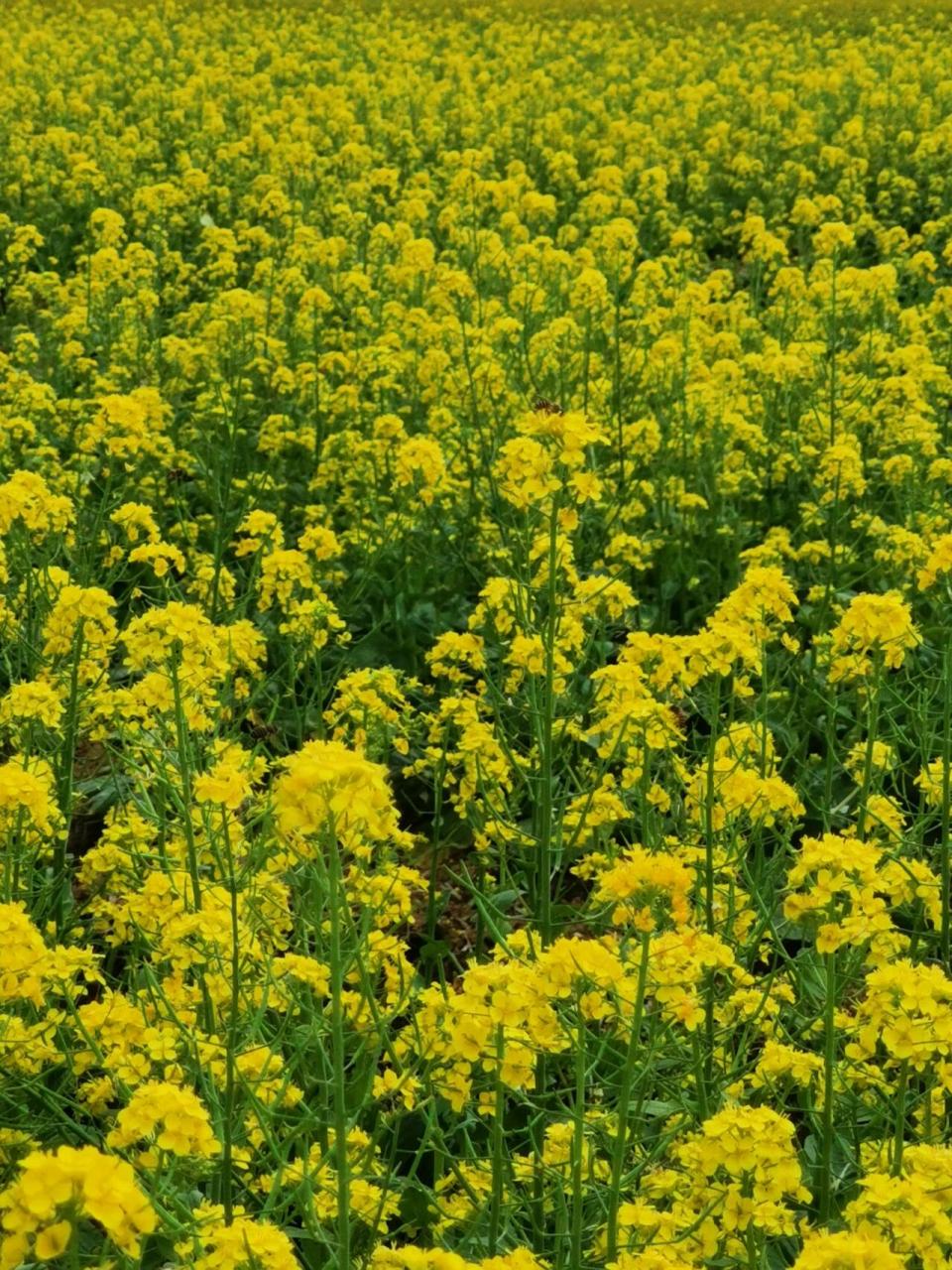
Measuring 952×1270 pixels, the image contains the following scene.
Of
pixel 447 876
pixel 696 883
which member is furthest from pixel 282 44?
pixel 696 883

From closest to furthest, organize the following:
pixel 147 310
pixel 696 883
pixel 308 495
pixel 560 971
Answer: pixel 560 971, pixel 696 883, pixel 308 495, pixel 147 310

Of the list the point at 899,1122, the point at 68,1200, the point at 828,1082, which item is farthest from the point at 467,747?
the point at 68,1200

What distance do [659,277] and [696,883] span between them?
4.30m

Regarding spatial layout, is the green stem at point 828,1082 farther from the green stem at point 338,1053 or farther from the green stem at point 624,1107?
the green stem at point 338,1053

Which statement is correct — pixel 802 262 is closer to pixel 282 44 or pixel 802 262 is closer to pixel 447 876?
pixel 447 876

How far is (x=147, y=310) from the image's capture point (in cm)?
703

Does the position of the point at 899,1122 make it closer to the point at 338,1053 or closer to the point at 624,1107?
the point at 624,1107

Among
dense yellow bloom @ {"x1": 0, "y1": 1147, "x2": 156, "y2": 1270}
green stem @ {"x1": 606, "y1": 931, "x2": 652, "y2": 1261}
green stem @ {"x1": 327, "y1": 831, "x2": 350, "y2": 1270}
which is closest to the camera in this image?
dense yellow bloom @ {"x1": 0, "y1": 1147, "x2": 156, "y2": 1270}

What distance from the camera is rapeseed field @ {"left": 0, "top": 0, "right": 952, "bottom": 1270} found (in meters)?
2.39

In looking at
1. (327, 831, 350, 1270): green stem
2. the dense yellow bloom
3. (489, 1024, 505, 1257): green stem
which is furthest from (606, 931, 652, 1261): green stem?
the dense yellow bloom

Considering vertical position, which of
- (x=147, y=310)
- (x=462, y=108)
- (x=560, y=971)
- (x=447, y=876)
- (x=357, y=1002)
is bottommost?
(x=447, y=876)

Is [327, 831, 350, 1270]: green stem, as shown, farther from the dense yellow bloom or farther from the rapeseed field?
the dense yellow bloom

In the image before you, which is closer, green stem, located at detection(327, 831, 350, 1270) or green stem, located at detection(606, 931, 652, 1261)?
green stem, located at detection(327, 831, 350, 1270)

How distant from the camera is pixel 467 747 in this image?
3.59m
